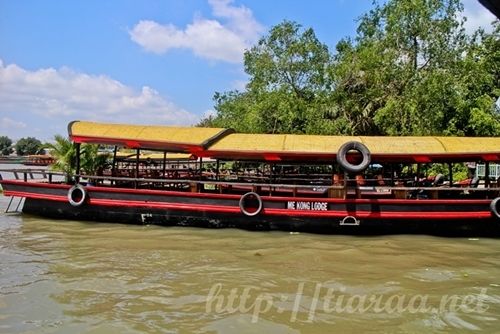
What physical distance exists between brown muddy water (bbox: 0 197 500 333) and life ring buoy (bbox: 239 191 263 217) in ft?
1.78

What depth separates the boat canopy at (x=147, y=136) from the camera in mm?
11508

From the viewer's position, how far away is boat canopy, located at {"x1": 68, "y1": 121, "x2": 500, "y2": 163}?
10773 millimetres

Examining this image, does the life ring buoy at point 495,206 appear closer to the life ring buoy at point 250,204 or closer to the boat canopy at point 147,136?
the life ring buoy at point 250,204

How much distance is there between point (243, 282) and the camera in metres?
7.12

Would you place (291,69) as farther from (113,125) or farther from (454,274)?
(454,274)

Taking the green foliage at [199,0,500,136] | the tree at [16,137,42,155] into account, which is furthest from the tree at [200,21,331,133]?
the tree at [16,137,42,155]

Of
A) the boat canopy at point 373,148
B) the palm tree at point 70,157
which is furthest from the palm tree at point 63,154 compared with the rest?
the boat canopy at point 373,148

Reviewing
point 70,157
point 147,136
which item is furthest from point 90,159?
point 147,136

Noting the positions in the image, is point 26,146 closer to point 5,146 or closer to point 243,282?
point 5,146

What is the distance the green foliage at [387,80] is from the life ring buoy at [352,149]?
10522 millimetres

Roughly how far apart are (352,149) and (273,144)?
1767 mm

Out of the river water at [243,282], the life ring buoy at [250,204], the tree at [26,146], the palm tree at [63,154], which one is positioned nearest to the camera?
the river water at [243,282]

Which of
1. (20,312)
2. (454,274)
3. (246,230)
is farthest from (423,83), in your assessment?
(20,312)

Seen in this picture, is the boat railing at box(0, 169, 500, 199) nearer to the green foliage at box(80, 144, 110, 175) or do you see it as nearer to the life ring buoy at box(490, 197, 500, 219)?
the life ring buoy at box(490, 197, 500, 219)
